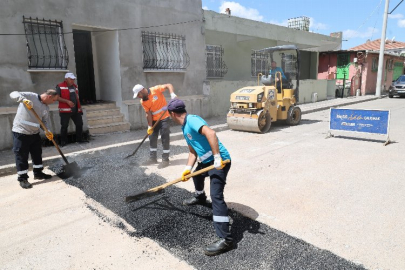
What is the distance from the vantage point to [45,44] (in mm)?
7246

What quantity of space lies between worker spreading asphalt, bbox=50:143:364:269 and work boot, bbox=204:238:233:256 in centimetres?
4

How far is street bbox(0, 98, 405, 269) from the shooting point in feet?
9.07

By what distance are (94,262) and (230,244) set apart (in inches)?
51.9

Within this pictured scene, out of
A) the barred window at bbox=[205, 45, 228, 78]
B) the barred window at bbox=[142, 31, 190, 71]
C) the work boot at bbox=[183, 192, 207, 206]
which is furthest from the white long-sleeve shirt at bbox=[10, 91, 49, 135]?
the barred window at bbox=[205, 45, 228, 78]

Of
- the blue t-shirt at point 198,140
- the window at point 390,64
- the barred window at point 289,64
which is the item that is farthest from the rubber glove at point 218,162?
the window at point 390,64

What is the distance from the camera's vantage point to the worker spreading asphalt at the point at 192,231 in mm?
2676

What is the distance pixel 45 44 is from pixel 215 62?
287 inches

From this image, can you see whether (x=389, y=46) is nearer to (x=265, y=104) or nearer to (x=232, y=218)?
(x=265, y=104)

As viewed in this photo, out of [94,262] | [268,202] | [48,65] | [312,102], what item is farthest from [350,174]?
[312,102]

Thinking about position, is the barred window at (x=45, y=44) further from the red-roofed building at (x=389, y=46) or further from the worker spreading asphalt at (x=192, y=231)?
the red-roofed building at (x=389, y=46)

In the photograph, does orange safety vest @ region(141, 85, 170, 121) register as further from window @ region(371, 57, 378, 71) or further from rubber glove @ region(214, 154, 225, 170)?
window @ region(371, 57, 378, 71)

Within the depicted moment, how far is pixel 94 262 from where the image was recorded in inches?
109

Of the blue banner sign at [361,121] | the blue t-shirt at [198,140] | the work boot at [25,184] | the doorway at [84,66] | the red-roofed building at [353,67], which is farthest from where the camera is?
the red-roofed building at [353,67]

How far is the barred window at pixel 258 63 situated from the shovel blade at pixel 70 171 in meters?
11.3
